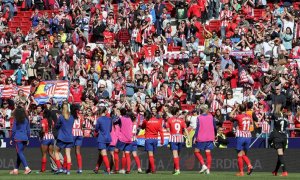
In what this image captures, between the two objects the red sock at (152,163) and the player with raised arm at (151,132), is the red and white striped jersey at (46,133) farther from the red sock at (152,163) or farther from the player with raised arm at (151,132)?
the red sock at (152,163)

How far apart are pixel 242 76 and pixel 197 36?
4525mm

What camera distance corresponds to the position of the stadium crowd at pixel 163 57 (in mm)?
42906

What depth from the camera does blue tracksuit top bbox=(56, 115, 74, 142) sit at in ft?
118

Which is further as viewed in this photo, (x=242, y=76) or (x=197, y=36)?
(x=197, y=36)

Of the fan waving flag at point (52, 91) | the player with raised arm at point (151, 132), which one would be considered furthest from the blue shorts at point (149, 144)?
the fan waving flag at point (52, 91)

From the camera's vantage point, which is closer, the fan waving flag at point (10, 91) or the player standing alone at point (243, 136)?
the player standing alone at point (243, 136)

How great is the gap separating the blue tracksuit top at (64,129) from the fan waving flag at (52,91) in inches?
366

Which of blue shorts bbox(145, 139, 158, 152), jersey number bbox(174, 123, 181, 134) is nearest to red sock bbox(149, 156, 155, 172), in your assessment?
blue shorts bbox(145, 139, 158, 152)

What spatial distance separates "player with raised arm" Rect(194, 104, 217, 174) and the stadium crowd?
2.31 m

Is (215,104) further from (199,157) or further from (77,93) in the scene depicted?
(77,93)

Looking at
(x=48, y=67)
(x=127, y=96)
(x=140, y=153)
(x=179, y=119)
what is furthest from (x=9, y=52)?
(x=179, y=119)

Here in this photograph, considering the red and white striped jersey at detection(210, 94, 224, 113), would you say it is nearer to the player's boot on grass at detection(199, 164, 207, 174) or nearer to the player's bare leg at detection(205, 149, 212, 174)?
the player's boot on grass at detection(199, 164, 207, 174)

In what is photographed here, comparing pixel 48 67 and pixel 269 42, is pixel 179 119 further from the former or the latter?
pixel 48 67

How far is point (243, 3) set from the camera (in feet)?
156
